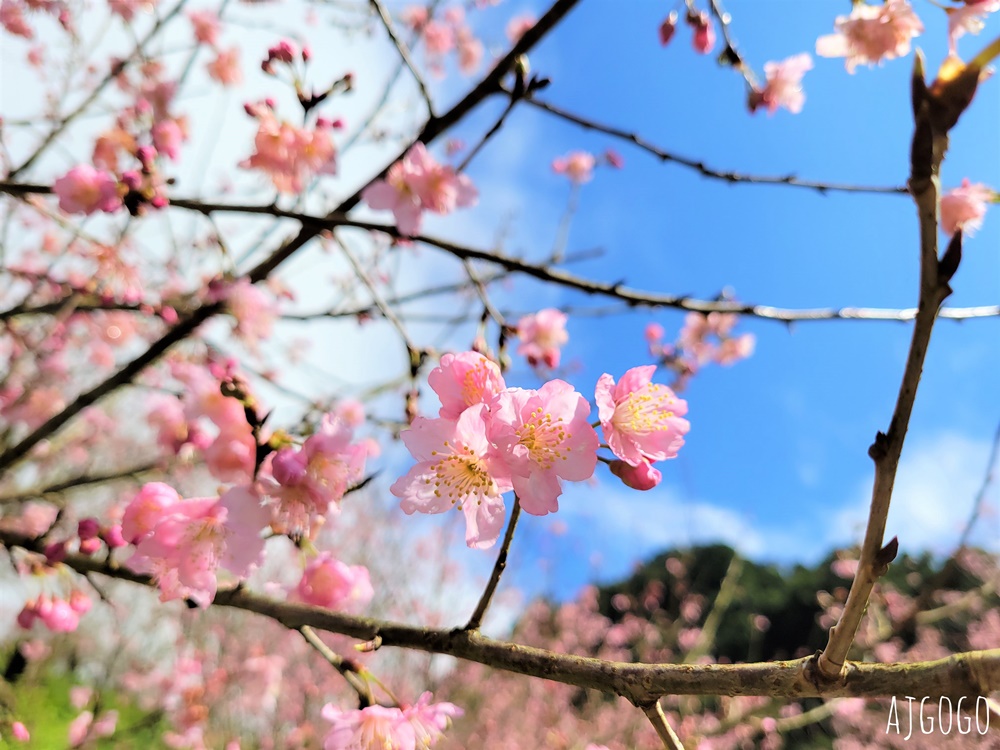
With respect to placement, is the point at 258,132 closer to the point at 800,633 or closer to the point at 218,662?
the point at 218,662

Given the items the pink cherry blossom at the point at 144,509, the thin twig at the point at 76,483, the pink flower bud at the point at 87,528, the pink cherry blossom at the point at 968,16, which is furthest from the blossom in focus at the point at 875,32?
the thin twig at the point at 76,483

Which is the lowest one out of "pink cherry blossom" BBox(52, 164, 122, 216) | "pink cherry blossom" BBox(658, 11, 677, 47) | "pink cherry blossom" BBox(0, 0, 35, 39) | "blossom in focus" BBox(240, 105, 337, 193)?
"pink cherry blossom" BBox(52, 164, 122, 216)

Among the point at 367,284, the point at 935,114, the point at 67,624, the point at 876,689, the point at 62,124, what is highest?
the point at 62,124

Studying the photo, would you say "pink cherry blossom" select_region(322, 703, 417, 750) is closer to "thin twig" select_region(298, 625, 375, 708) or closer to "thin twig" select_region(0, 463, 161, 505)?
"thin twig" select_region(298, 625, 375, 708)

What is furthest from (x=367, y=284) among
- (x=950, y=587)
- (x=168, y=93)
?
(x=950, y=587)

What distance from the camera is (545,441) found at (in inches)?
35.9

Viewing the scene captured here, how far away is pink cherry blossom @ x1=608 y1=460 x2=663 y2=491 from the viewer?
37.4 inches

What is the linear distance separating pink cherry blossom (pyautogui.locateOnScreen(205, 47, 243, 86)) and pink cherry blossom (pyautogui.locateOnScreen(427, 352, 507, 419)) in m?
4.42

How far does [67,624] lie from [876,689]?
6.65 ft

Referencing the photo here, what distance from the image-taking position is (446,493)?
38.4 inches

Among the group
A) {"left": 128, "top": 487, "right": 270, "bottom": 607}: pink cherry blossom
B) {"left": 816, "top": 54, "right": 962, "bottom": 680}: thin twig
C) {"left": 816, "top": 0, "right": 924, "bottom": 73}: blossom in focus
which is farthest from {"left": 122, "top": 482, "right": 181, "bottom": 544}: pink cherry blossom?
{"left": 816, "top": 0, "right": 924, "bottom": 73}: blossom in focus

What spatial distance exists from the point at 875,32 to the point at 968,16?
0.62 m

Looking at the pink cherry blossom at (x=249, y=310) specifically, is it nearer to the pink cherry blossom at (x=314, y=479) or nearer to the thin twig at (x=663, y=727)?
the pink cherry blossom at (x=314, y=479)

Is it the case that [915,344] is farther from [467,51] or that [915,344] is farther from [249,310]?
[467,51]
